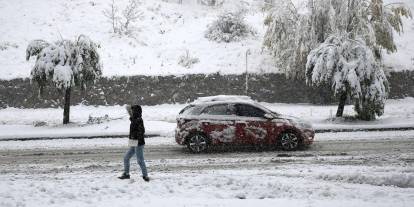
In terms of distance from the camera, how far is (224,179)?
965 centimetres

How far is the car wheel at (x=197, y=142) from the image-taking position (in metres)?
14.3

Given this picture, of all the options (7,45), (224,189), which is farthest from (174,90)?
(224,189)

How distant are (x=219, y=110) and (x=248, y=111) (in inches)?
37.1

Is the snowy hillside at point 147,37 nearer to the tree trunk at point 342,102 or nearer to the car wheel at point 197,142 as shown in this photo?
the tree trunk at point 342,102

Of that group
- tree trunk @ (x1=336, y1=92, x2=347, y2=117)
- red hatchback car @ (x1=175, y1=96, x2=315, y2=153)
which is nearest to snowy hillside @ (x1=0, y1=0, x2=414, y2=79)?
tree trunk @ (x1=336, y1=92, x2=347, y2=117)

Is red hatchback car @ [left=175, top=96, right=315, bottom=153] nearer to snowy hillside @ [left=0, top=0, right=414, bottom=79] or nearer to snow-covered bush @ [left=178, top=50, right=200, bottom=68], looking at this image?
snowy hillside @ [left=0, top=0, right=414, bottom=79]

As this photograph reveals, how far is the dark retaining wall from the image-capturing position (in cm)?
2622

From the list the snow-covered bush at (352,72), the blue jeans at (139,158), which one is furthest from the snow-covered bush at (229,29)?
the blue jeans at (139,158)

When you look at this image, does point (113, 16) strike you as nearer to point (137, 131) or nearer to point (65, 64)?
point (65, 64)

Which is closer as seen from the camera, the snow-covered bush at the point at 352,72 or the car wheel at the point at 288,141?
the car wheel at the point at 288,141

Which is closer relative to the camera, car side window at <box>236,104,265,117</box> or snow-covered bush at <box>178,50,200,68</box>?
car side window at <box>236,104,265,117</box>

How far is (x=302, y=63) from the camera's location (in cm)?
2428

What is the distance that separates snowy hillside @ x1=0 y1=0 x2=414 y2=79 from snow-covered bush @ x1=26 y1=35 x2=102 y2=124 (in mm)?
6440

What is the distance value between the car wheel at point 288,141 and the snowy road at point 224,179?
35 cm
